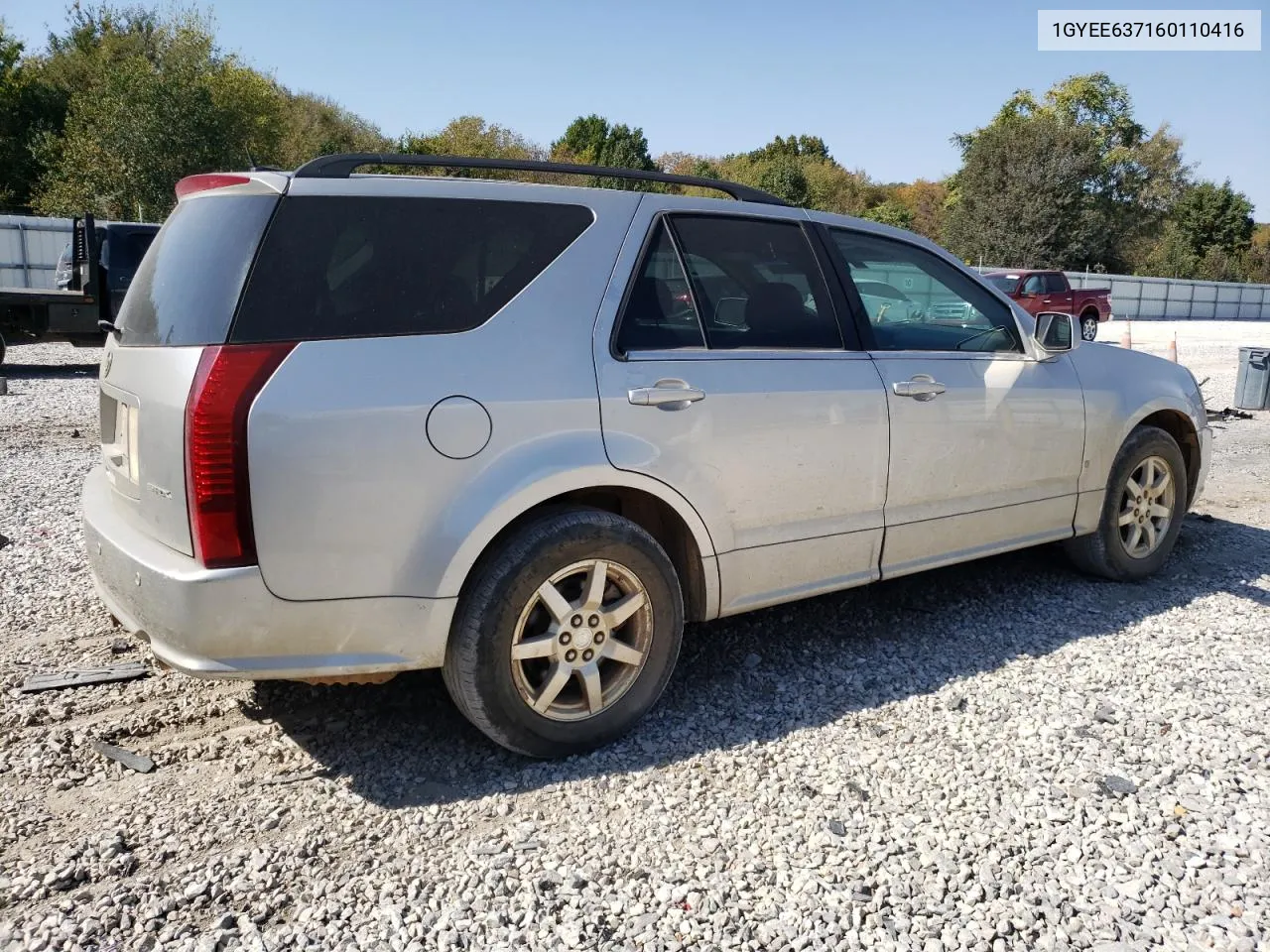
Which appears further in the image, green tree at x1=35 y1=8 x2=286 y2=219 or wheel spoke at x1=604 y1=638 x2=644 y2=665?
green tree at x1=35 y1=8 x2=286 y2=219

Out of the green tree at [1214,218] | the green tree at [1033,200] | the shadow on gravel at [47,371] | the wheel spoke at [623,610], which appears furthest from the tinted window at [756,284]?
the green tree at [1214,218]

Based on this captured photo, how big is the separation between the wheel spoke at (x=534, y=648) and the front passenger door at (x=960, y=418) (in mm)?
1556

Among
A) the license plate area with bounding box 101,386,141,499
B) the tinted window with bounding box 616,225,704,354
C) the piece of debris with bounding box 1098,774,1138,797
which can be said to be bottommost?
the piece of debris with bounding box 1098,774,1138,797

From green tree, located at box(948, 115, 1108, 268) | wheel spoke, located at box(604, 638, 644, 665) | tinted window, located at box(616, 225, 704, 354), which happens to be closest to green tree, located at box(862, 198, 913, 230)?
green tree, located at box(948, 115, 1108, 268)

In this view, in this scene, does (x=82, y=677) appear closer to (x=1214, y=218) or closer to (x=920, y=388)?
(x=920, y=388)

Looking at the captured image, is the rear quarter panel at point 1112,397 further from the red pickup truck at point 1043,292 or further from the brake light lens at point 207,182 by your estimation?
the red pickup truck at point 1043,292

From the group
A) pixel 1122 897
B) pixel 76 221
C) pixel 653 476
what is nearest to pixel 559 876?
pixel 653 476

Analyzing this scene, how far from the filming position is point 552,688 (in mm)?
3180

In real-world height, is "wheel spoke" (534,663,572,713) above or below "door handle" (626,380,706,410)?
below

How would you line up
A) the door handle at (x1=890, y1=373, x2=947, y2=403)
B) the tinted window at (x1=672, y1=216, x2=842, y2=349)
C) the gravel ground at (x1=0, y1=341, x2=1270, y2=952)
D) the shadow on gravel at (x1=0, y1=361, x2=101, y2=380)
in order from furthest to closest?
the shadow on gravel at (x1=0, y1=361, x2=101, y2=380) < the door handle at (x1=890, y1=373, x2=947, y2=403) < the tinted window at (x1=672, y1=216, x2=842, y2=349) < the gravel ground at (x1=0, y1=341, x2=1270, y2=952)

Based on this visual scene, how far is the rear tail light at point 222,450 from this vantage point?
264 centimetres

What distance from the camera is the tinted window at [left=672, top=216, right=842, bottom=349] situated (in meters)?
3.59

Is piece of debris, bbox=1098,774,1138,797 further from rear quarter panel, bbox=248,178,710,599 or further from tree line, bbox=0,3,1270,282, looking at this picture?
tree line, bbox=0,3,1270,282

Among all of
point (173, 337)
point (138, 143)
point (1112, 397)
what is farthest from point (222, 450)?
point (138, 143)
